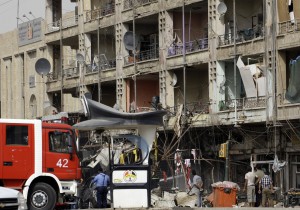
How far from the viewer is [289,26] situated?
37312 mm

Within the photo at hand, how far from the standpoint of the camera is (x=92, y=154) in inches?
1699

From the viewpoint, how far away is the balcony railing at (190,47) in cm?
4331

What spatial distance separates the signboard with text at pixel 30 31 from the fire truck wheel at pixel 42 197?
32.5 m

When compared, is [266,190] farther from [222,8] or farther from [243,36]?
[222,8]

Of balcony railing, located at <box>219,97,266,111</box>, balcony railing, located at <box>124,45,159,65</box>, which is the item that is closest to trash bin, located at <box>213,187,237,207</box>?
balcony railing, located at <box>219,97,266,111</box>

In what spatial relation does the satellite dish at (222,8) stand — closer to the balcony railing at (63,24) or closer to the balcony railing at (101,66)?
the balcony railing at (101,66)

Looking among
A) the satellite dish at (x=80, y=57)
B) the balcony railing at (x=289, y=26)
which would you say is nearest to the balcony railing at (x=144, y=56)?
the satellite dish at (x=80, y=57)

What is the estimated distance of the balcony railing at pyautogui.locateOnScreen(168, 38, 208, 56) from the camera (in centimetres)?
4331

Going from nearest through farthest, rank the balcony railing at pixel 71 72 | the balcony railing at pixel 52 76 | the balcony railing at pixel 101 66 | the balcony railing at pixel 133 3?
the balcony railing at pixel 133 3, the balcony railing at pixel 101 66, the balcony railing at pixel 71 72, the balcony railing at pixel 52 76

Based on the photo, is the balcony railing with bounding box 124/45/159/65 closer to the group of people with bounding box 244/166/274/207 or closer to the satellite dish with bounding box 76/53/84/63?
the satellite dish with bounding box 76/53/84/63

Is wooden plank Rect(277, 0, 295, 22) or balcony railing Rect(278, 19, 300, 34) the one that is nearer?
balcony railing Rect(278, 19, 300, 34)

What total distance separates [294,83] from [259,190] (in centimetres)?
515

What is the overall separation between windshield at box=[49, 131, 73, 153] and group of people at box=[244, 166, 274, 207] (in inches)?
322

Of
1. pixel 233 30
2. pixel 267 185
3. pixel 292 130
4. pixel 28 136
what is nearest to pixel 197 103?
pixel 233 30
